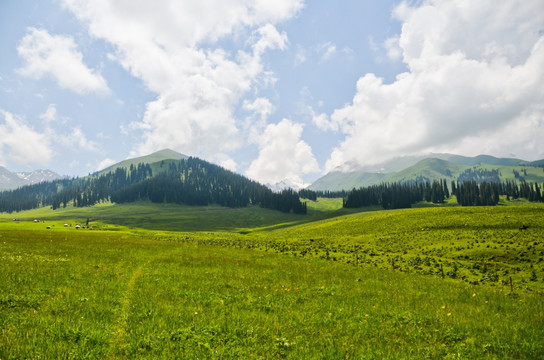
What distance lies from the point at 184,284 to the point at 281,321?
818 cm

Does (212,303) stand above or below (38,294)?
below

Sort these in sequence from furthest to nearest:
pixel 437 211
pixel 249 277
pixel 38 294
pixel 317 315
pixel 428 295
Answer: pixel 437 211 < pixel 249 277 < pixel 428 295 < pixel 38 294 < pixel 317 315

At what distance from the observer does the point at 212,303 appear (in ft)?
39.6

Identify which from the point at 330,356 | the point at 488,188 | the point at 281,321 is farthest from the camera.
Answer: the point at 488,188

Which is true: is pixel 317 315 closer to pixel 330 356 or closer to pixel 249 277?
pixel 330 356

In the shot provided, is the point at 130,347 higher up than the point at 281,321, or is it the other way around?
the point at 130,347

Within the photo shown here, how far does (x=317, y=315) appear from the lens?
1080cm

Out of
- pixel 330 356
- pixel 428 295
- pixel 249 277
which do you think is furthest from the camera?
pixel 249 277

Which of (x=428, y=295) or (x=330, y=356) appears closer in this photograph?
(x=330, y=356)

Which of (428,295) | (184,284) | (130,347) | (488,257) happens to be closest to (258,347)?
(130,347)

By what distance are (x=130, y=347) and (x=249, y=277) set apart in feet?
39.7

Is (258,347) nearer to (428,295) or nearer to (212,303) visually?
(212,303)

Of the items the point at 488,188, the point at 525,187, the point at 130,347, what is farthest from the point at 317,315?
the point at 525,187

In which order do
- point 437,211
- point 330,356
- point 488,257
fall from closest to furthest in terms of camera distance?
point 330,356 < point 488,257 < point 437,211
